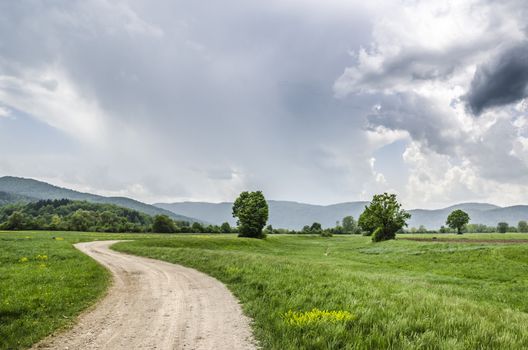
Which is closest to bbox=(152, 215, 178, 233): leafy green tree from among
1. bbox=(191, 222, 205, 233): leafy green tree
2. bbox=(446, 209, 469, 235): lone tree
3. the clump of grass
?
bbox=(191, 222, 205, 233): leafy green tree

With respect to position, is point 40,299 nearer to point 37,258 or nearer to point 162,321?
point 162,321

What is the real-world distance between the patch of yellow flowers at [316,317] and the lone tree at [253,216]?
275 ft

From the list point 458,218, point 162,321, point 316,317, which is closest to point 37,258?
point 162,321

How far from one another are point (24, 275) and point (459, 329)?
21.9 metres

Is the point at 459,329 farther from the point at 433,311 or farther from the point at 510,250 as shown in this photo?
the point at 510,250

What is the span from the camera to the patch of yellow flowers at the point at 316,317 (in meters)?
9.30

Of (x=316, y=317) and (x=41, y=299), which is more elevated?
(x=316, y=317)

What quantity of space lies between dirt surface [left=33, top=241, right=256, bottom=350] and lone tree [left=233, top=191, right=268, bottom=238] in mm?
76319

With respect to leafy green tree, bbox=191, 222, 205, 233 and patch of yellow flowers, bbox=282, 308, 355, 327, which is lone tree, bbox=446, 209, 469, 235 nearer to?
leafy green tree, bbox=191, 222, 205, 233

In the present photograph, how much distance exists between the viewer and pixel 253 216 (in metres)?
94.0

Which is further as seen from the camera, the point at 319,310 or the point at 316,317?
the point at 319,310

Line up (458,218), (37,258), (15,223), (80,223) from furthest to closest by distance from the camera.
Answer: (458,218) < (80,223) < (15,223) < (37,258)

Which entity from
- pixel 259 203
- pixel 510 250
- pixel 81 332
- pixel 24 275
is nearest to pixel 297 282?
pixel 81 332

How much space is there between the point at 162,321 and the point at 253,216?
83543 mm
